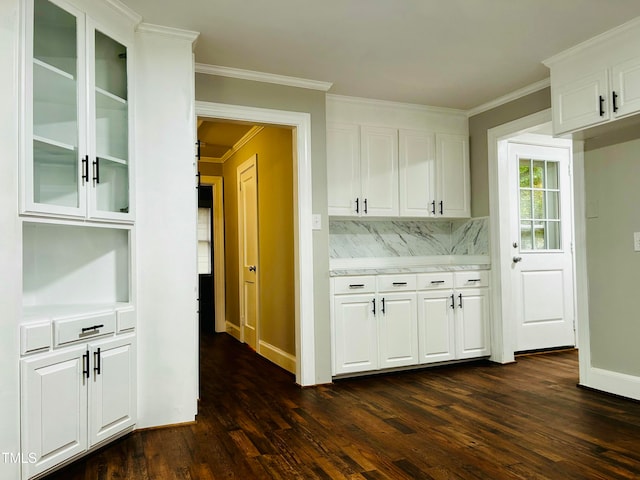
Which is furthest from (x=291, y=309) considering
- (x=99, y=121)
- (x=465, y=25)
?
(x=465, y=25)

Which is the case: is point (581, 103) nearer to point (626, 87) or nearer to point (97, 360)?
point (626, 87)

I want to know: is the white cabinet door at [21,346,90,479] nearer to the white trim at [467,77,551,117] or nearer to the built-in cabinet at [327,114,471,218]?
the built-in cabinet at [327,114,471,218]

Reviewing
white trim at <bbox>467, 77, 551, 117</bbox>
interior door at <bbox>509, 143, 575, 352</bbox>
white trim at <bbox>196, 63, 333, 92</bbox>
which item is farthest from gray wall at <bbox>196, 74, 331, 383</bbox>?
interior door at <bbox>509, 143, 575, 352</bbox>

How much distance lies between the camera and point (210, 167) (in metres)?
6.91

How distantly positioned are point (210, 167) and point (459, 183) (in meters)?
3.60

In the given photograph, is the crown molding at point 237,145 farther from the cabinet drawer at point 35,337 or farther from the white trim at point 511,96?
the cabinet drawer at point 35,337

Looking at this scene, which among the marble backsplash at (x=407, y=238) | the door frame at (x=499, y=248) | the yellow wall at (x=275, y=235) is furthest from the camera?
the marble backsplash at (x=407, y=238)

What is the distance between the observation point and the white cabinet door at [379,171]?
4.44 m

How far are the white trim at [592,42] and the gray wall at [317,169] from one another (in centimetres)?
176

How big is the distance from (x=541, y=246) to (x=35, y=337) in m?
4.54

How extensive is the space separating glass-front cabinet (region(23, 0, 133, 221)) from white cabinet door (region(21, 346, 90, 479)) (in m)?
0.72

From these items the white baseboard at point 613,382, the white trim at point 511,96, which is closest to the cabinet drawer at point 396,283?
the white baseboard at point 613,382

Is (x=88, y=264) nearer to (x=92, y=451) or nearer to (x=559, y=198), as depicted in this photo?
(x=92, y=451)

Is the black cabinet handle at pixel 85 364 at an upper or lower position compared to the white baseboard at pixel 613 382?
upper
